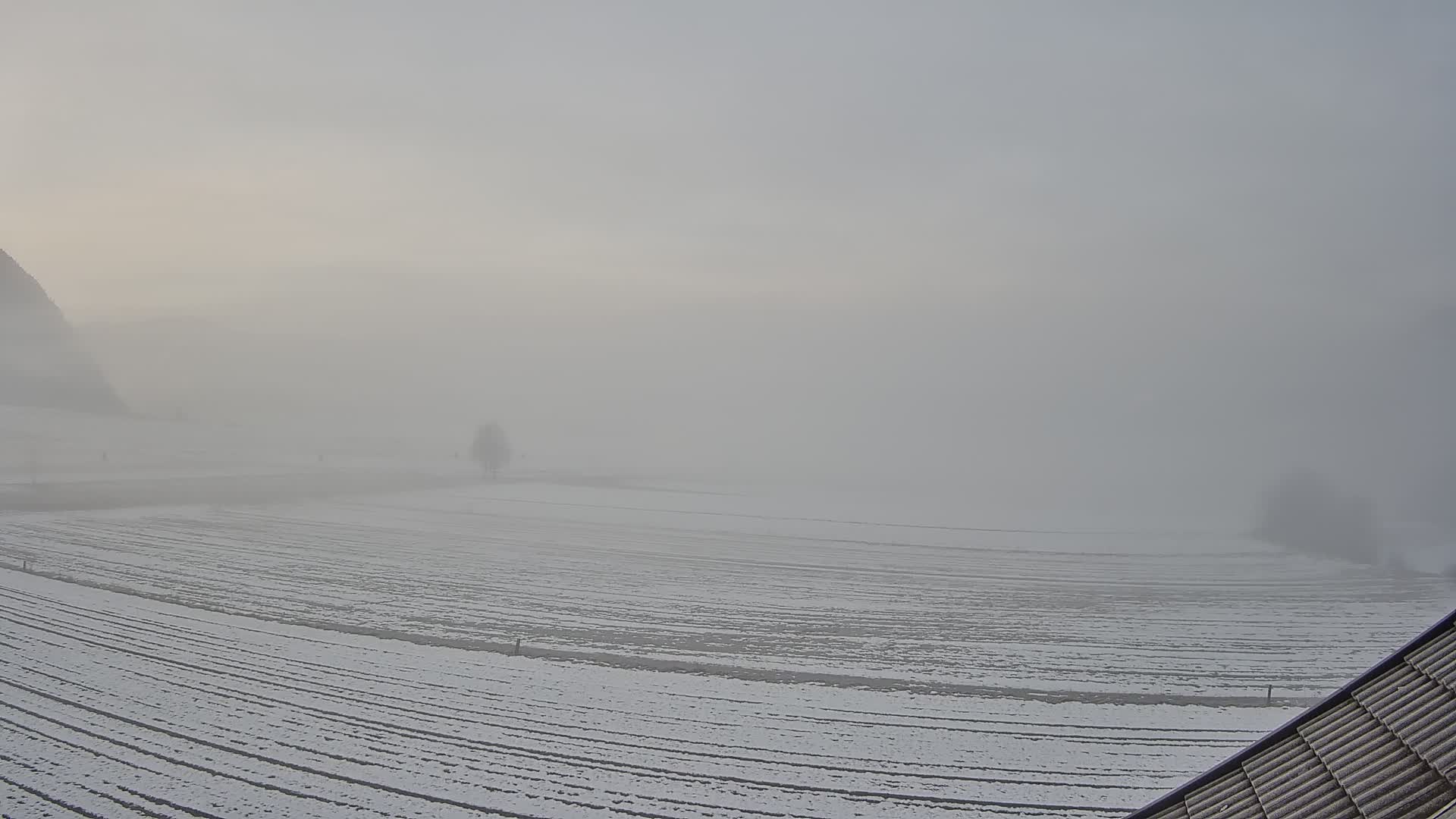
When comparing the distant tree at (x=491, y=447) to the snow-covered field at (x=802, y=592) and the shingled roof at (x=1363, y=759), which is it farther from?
the shingled roof at (x=1363, y=759)

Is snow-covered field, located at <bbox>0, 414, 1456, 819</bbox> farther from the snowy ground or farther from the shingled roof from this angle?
the shingled roof

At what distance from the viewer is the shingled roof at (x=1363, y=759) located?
5.36m

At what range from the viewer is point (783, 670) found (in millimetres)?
25062

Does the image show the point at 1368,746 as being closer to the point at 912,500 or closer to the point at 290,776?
the point at 290,776

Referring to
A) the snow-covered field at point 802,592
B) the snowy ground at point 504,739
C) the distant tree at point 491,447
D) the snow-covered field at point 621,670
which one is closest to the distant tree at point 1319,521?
the snow-covered field at point 802,592

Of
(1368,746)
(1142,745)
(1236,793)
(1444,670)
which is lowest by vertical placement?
(1142,745)

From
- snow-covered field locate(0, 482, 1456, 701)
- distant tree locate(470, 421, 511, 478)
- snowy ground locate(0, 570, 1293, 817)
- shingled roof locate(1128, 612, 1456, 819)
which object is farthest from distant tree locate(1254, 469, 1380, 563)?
distant tree locate(470, 421, 511, 478)

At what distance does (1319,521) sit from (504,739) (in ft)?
264

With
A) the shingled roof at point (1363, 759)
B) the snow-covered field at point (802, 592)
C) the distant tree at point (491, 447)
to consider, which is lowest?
the snow-covered field at point (802, 592)

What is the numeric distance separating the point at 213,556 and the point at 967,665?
4030cm

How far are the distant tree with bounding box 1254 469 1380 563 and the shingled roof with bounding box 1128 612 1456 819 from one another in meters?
73.3

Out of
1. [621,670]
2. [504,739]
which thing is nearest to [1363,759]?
[504,739]

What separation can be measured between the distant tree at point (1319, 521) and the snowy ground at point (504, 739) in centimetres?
5768

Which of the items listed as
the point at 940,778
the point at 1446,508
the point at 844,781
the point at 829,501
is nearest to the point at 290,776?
the point at 844,781
